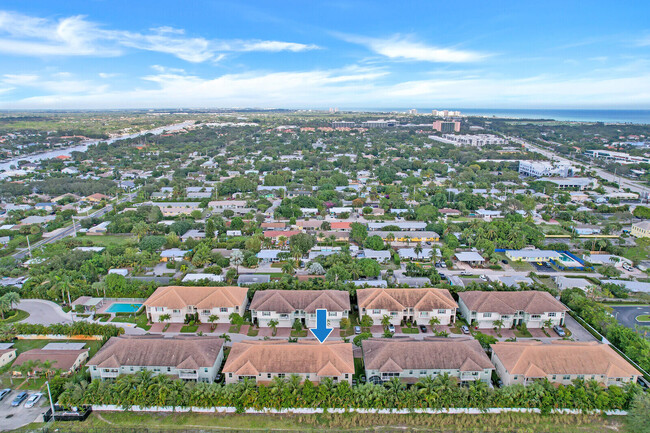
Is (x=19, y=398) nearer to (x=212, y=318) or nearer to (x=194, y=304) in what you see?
(x=194, y=304)

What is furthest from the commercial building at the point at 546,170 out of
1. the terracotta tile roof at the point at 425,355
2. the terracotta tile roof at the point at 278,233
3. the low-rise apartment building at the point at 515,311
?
the terracotta tile roof at the point at 425,355

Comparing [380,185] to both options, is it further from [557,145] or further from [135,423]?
[557,145]

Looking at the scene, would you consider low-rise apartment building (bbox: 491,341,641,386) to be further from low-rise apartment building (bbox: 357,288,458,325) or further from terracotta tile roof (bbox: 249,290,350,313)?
terracotta tile roof (bbox: 249,290,350,313)

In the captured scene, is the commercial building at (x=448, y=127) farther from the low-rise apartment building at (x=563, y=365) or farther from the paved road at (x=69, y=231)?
the low-rise apartment building at (x=563, y=365)

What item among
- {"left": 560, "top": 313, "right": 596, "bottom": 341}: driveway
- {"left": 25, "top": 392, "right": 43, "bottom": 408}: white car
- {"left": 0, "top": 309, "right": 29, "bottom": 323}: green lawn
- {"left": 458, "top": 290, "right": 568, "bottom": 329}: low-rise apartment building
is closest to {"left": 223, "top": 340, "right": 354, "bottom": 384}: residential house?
{"left": 25, "top": 392, "right": 43, "bottom": 408}: white car

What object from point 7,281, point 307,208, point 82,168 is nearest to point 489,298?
point 307,208

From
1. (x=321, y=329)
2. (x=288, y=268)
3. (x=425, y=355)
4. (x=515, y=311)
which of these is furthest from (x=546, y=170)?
(x=321, y=329)
